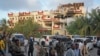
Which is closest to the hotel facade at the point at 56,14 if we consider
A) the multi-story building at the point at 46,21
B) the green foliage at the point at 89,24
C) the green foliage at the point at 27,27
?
the multi-story building at the point at 46,21

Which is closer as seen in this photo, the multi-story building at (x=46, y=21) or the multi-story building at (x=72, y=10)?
the multi-story building at (x=46, y=21)

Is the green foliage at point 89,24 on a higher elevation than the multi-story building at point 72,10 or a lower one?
lower

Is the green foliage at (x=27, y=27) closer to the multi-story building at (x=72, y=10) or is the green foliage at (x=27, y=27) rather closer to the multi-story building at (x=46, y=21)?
the multi-story building at (x=46, y=21)

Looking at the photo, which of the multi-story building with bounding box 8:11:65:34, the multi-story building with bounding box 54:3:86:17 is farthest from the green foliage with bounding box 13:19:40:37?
the multi-story building with bounding box 54:3:86:17

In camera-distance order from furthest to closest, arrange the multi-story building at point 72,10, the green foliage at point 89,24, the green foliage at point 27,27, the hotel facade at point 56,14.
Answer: the multi-story building at point 72,10
the hotel facade at point 56,14
the green foliage at point 27,27
the green foliage at point 89,24

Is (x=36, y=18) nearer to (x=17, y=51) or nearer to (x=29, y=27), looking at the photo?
(x=29, y=27)

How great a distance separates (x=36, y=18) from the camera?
4252 inches

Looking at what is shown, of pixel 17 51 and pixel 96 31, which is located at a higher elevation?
pixel 17 51

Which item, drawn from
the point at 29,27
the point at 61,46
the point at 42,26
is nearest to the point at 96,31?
the point at 29,27

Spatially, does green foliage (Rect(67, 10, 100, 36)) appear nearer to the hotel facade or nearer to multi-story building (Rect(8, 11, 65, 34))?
the hotel facade

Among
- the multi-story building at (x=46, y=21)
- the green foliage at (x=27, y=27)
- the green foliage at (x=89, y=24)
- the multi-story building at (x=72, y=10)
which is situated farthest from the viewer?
the multi-story building at (x=72, y=10)

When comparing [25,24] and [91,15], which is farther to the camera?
[25,24]

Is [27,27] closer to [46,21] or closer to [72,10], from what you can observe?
[46,21]

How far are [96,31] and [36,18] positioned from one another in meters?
37.8
